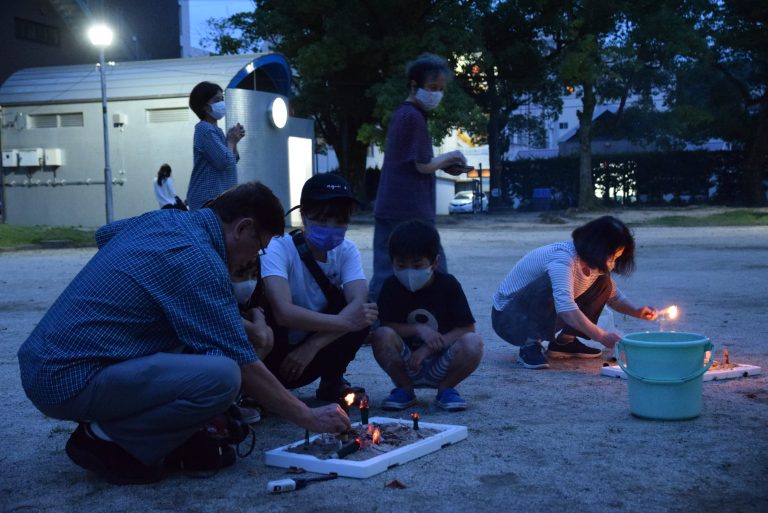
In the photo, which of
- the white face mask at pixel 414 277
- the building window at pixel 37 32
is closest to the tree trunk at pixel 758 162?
the building window at pixel 37 32

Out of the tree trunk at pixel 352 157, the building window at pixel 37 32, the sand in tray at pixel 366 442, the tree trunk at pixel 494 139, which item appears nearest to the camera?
the sand in tray at pixel 366 442

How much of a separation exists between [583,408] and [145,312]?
2326mm

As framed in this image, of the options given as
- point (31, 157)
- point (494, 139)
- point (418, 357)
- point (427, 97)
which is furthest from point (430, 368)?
point (494, 139)

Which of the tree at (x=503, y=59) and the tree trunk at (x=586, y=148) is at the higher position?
the tree at (x=503, y=59)

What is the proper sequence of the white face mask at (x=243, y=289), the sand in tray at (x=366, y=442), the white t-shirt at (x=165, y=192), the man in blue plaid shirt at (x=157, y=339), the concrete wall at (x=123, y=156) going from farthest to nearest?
the concrete wall at (x=123, y=156) → the white t-shirt at (x=165, y=192) → the white face mask at (x=243, y=289) → the sand in tray at (x=366, y=442) → the man in blue plaid shirt at (x=157, y=339)

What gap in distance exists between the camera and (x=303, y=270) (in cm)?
451

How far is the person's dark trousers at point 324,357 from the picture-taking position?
4.36 m

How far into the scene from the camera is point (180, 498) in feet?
10.7

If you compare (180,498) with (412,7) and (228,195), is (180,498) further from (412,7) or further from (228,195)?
(412,7)

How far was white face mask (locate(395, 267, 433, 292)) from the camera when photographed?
15.1ft

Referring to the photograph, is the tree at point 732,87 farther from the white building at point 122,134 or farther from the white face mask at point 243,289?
the white face mask at point 243,289

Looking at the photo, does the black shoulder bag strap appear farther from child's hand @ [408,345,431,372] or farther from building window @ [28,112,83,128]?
building window @ [28,112,83,128]

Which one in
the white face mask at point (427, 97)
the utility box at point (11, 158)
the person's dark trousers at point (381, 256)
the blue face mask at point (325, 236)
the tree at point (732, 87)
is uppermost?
the tree at point (732, 87)

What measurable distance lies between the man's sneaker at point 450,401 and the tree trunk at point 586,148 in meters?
27.7
